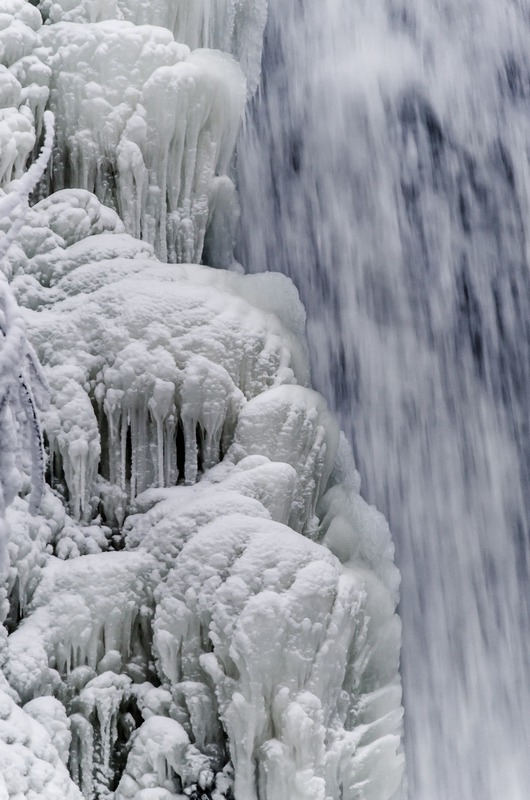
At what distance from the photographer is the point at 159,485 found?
3.83 meters

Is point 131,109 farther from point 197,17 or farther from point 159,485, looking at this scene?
point 159,485

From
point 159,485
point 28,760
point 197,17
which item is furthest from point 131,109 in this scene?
point 28,760

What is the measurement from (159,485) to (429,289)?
132 inches

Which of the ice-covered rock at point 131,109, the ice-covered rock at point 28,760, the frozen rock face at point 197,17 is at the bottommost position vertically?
the ice-covered rock at point 28,760

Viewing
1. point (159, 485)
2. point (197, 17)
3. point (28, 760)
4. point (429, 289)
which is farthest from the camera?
point (429, 289)

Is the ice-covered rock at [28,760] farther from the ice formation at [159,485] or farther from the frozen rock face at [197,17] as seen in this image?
the frozen rock face at [197,17]

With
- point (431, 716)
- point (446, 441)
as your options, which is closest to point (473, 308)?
point (446, 441)

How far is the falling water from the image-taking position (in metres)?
5.71

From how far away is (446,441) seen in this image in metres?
6.28

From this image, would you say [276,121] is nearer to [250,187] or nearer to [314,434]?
[250,187]

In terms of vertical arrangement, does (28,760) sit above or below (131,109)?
below

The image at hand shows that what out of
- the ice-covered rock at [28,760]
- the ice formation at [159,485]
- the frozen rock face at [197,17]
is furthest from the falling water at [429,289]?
the ice-covered rock at [28,760]

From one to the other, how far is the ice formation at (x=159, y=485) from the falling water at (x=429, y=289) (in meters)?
1.55

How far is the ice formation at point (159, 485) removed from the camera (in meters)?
3.32
